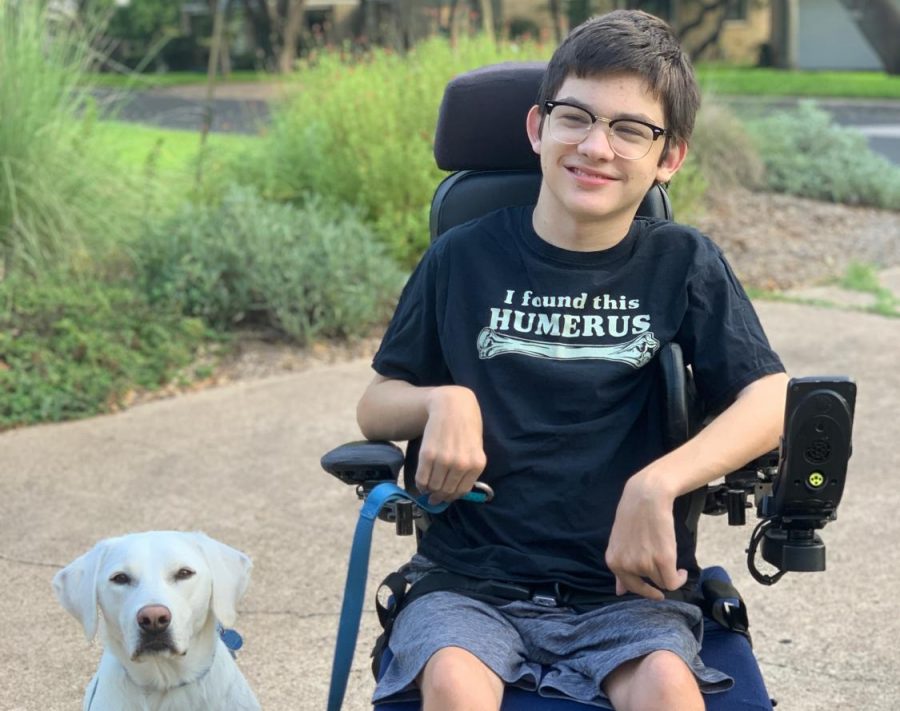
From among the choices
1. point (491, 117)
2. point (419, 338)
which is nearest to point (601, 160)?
point (419, 338)

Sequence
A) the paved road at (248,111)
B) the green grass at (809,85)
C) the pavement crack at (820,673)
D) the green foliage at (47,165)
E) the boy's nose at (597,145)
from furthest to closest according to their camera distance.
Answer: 1. the green grass at (809,85)
2. the paved road at (248,111)
3. the green foliage at (47,165)
4. the pavement crack at (820,673)
5. the boy's nose at (597,145)

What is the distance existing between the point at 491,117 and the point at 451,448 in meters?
1.14

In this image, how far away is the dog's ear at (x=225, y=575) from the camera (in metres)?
2.62

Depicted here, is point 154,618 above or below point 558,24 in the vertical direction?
above

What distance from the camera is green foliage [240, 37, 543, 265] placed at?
801 cm

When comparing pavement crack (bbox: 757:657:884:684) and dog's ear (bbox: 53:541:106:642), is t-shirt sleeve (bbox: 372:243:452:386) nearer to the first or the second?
dog's ear (bbox: 53:541:106:642)

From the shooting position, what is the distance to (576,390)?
103 inches

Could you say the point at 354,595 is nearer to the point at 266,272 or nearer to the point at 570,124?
the point at 570,124

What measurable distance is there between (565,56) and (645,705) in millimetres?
1283

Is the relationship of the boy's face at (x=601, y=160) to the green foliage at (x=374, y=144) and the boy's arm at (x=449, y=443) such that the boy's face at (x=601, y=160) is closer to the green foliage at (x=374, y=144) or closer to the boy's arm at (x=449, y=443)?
the boy's arm at (x=449, y=443)

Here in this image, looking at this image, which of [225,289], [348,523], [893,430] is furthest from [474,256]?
[225,289]

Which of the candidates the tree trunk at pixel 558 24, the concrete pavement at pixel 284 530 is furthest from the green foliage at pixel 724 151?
the concrete pavement at pixel 284 530

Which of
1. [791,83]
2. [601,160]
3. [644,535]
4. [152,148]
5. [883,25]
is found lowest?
[791,83]

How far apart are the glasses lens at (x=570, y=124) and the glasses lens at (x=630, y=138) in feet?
0.17
